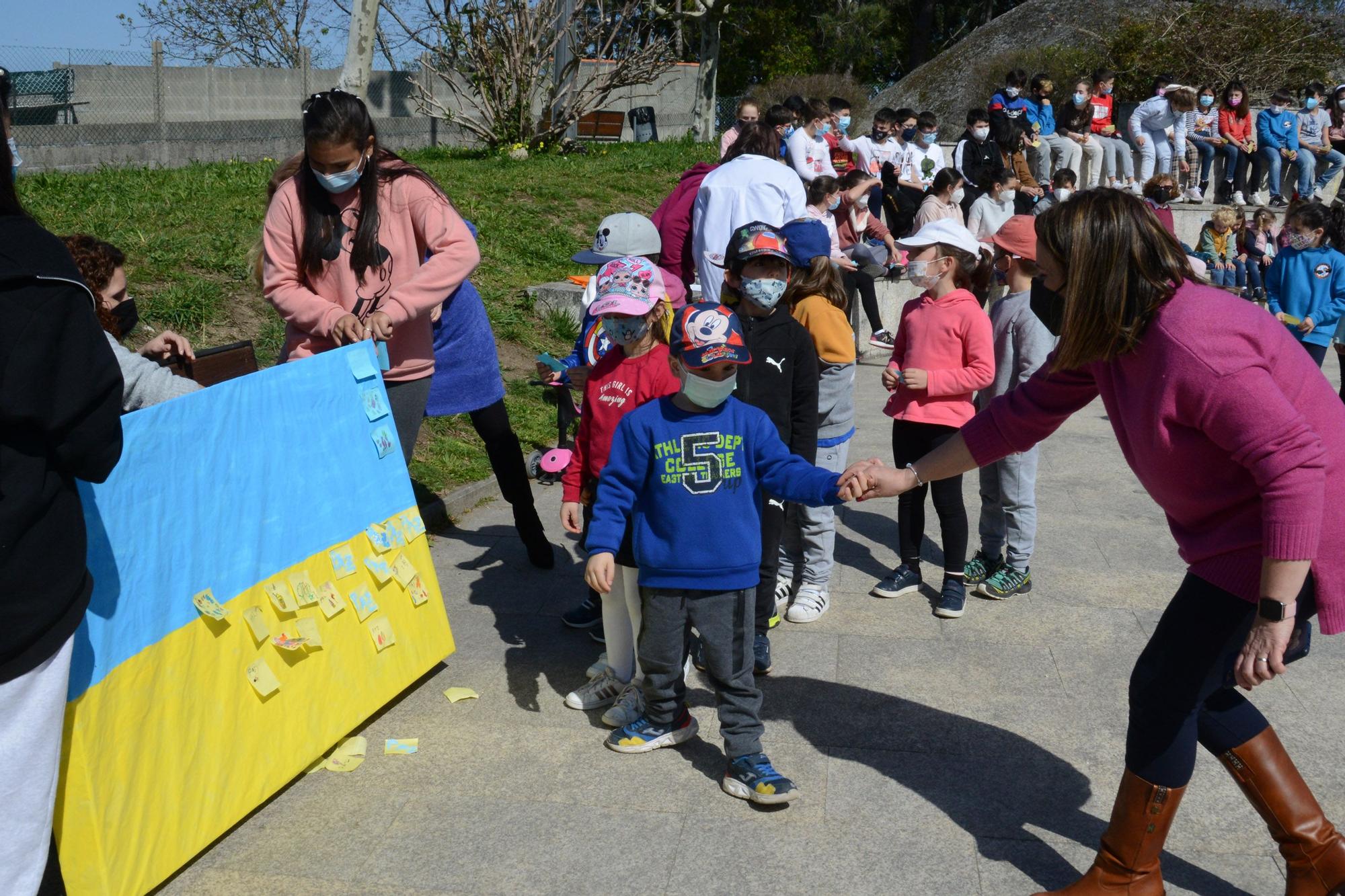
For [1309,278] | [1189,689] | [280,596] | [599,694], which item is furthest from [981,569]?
[1309,278]

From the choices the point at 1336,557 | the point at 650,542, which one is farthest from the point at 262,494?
the point at 1336,557

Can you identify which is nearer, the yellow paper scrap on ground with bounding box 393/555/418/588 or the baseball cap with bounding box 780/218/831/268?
the yellow paper scrap on ground with bounding box 393/555/418/588

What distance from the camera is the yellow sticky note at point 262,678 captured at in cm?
349

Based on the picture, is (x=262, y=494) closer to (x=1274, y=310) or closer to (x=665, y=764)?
(x=665, y=764)

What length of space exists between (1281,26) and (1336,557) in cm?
2384

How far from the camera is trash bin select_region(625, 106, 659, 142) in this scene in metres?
27.9

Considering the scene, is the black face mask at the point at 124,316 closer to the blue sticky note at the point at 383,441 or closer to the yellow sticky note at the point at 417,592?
the blue sticky note at the point at 383,441

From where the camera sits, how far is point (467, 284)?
5.72m

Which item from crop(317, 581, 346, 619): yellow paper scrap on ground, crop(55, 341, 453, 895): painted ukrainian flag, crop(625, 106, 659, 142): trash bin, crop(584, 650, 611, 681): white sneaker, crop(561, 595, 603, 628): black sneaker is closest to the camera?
crop(55, 341, 453, 895): painted ukrainian flag

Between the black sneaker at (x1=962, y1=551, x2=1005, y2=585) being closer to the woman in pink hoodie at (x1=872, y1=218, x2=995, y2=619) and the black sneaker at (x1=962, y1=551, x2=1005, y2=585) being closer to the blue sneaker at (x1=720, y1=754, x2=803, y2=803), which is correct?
the woman in pink hoodie at (x1=872, y1=218, x2=995, y2=619)

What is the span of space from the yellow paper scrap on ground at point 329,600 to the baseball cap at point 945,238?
9.36ft

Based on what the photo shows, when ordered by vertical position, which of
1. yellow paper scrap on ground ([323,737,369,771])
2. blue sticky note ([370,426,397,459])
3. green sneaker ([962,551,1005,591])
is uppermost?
blue sticky note ([370,426,397,459])

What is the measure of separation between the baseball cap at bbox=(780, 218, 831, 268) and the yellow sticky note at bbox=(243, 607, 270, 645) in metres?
2.50


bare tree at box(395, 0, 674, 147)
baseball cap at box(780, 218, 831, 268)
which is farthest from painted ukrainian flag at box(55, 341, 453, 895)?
bare tree at box(395, 0, 674, 147)
